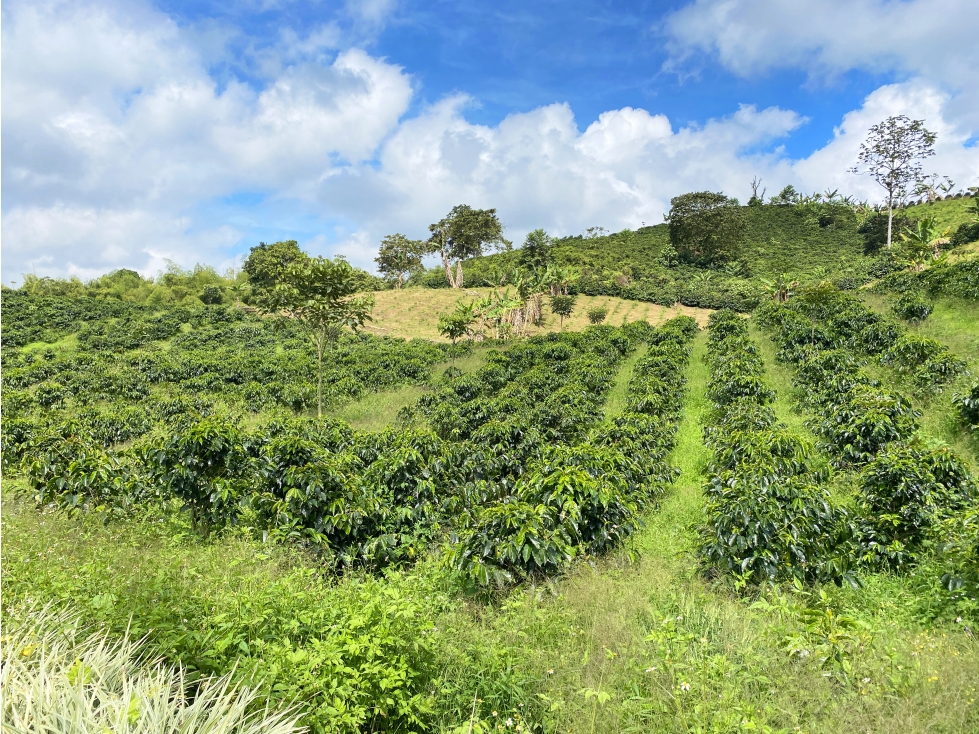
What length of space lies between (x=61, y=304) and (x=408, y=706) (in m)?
52.9

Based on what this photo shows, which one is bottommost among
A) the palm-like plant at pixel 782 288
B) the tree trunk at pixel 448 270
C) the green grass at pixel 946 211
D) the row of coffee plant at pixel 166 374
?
the row of coffee plant at pixel 166 374

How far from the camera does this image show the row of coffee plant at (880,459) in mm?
5625

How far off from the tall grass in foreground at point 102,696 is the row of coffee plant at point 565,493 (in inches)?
108

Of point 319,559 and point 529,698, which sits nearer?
point 529,698

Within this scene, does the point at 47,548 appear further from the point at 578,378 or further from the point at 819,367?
the point at 819,367

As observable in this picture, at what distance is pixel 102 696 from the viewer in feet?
8.14

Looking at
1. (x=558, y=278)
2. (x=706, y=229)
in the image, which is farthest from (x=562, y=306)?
(x=706, y=229)

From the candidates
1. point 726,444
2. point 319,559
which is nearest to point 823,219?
point 726,444

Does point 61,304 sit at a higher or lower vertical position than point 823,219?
lower

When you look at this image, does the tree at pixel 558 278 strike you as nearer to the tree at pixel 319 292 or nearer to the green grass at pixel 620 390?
the green grass at pixel 620 390

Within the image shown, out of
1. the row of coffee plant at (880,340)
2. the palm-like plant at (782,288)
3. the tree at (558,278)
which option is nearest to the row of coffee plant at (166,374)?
the tree at (558,278)

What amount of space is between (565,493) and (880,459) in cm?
432

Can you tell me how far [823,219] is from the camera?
213 feet

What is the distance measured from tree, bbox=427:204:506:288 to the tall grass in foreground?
52.0 m
